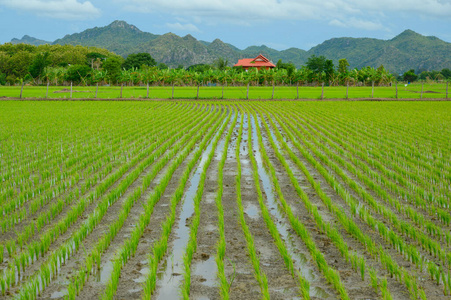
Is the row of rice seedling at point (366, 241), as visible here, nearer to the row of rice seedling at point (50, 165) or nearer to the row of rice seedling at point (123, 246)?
the row of rice seedling at point (123, 246)

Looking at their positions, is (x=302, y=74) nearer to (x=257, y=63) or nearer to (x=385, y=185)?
(x=257, y=63)

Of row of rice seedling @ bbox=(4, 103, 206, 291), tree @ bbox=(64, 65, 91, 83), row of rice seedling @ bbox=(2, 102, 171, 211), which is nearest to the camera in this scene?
row of rice seedling @ bbox=(4, 103, 206, 291)

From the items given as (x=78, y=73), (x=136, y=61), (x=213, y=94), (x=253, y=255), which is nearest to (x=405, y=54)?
(x=136, y=61)

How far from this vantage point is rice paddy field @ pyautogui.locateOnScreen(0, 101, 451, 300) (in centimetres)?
376

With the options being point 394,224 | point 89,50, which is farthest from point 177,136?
point 89,50

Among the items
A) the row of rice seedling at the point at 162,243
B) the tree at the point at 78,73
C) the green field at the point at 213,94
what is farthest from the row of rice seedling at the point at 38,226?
the tree at the point at 78,73

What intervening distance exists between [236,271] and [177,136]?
9.58 m

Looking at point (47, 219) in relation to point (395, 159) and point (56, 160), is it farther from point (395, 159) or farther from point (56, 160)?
point (395, 159)

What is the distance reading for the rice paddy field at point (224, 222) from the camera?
148 inches

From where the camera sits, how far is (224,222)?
17.8 ft

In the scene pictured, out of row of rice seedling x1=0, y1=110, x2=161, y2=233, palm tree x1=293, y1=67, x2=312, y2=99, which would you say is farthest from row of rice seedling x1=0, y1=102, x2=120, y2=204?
palm tree x1=293, y1=67, x2=312, y2=99

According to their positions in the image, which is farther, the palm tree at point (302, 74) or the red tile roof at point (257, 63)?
the red tile roof at point (257, 63)

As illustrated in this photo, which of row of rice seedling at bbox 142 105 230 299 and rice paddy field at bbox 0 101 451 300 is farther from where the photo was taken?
rice paddy field at bbox 0 101 451 300

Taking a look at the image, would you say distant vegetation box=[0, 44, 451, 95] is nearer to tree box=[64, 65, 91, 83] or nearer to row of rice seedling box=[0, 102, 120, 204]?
tree box=[64, 65, 91, 83]
